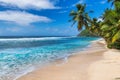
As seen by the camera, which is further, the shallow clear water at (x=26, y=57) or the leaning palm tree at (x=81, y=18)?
the leaning palm tree at (x=81, y=18)

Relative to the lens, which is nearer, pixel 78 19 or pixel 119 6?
pixel 119 6

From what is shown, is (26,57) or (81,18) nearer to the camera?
(26,57)

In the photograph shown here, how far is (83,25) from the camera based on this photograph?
152 ft

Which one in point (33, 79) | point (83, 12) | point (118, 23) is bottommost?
point (33, 79)

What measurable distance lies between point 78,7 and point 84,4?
5.74 feet

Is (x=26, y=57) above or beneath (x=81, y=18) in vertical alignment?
beneath

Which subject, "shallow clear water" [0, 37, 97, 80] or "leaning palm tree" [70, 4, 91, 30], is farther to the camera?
"leaning palm tree" [70, 4, 91, 30]

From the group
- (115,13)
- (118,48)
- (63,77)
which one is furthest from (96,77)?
(118,48)

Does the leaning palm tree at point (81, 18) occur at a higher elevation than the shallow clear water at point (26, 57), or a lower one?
higher

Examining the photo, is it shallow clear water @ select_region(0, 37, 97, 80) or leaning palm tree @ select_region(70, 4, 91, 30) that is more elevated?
leaning palm tree @ select_region(70, 4, 91, 30)

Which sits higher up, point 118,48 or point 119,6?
point 119,6

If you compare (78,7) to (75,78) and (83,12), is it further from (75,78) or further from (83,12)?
(75,78)

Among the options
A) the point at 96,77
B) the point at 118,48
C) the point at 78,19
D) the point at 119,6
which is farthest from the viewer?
the point at 78,19

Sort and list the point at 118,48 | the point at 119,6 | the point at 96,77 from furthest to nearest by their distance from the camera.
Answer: the point at 118,48
the point at 119,6
the point at 96,77
